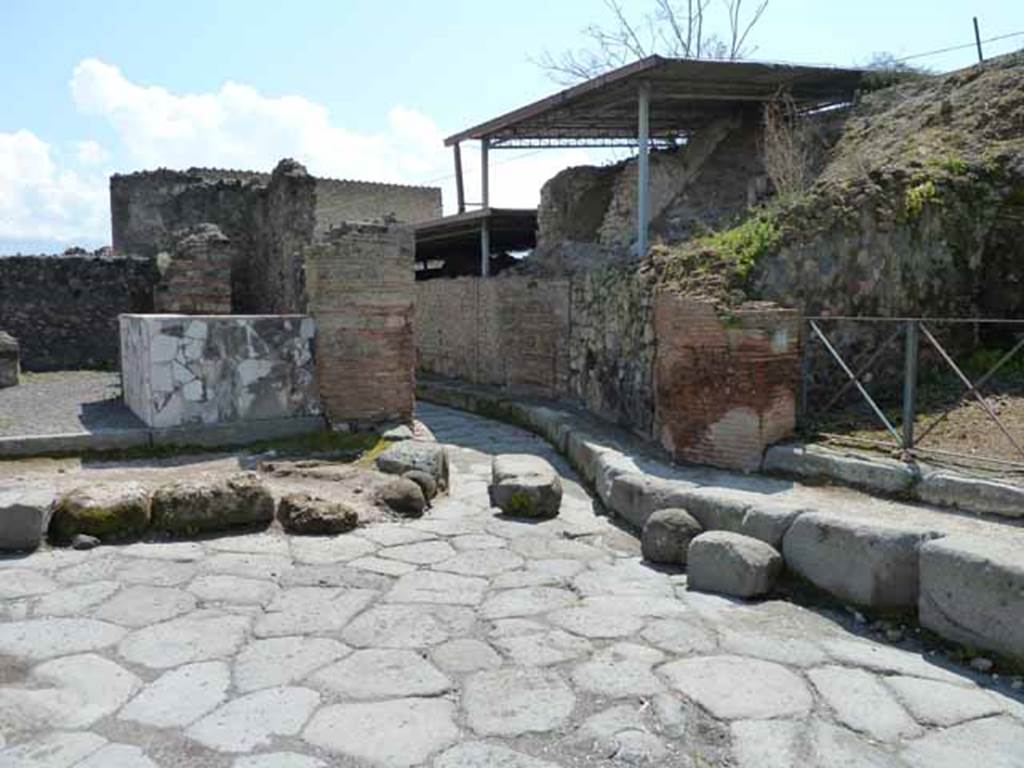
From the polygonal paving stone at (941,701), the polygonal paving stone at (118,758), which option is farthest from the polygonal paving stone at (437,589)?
the polygonal paving stone at (941,701)

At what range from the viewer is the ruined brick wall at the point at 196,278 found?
1027 cm

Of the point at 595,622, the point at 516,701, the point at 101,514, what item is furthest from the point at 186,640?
the point at 595,622

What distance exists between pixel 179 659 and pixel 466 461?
4538mm

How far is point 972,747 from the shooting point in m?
2.95

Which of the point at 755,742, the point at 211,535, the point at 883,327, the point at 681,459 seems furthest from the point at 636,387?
the point at 755,742

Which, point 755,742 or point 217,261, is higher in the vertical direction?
point 217,261

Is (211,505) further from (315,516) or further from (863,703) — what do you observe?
(863,703)

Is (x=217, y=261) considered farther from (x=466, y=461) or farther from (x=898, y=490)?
(x=898, y=490)

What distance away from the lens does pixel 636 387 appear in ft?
25.9

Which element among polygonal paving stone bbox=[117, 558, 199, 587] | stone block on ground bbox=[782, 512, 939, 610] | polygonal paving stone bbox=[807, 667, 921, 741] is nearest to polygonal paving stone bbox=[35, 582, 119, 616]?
polygonal paving stone bbox=[117, 558, 199, 587]

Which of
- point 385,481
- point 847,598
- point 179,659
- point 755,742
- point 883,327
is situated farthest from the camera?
point 883,327

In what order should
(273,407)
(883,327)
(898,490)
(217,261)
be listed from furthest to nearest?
(217,261) → (273,407) → (883,327) → (898,490)

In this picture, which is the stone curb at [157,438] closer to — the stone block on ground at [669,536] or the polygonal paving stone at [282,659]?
the stone block on ground at [669,536]

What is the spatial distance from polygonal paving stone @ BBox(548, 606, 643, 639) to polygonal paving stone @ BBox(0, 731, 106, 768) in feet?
6.58
